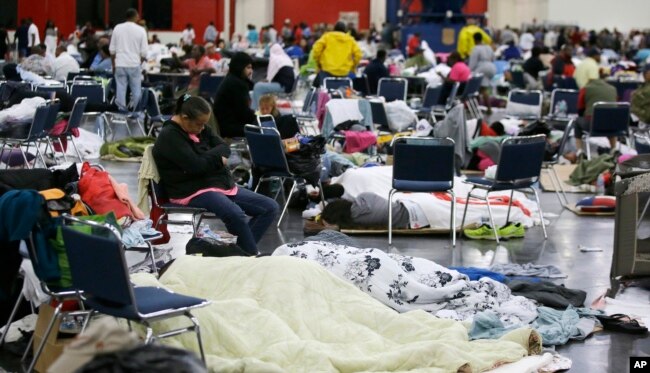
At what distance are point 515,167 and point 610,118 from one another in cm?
459

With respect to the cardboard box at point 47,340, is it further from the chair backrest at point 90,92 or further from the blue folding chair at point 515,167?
the chair backrest at point 90,92

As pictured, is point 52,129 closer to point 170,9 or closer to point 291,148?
point 291,148

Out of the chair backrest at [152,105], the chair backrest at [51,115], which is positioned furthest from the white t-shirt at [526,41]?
the chair backrest at [51,115]

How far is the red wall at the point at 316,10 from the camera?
42000mm

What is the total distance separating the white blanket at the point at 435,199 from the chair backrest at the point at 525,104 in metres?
5.06

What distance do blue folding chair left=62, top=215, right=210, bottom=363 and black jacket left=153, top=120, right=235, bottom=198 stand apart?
7.65ft

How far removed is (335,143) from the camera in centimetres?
1321

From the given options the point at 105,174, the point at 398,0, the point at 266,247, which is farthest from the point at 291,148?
the point at 398,0

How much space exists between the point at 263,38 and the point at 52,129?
2260 cm

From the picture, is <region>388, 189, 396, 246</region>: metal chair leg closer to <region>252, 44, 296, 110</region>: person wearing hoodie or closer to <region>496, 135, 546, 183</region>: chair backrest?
<region>496, 135, 546, 183</region>: chair backrest

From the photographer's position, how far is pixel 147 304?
203 inches

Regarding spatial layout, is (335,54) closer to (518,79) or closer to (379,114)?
(379,114)

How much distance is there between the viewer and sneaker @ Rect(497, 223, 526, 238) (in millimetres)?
9609

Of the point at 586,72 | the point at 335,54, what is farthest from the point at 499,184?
the point at 586,72
